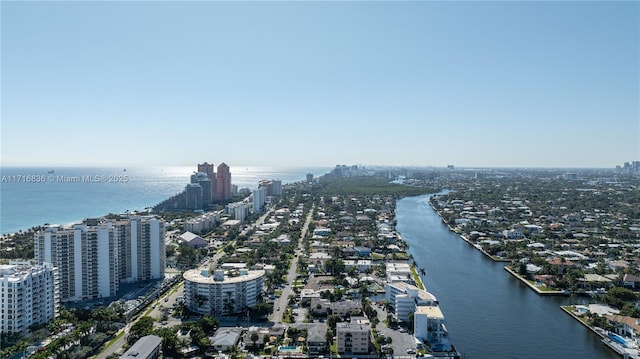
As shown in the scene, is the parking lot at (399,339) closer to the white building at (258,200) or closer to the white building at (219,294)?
the white building at (219,294)

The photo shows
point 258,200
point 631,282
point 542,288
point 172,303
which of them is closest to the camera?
point 172,303

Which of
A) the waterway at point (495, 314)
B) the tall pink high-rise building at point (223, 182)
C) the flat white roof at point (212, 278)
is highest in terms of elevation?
the tall pink high-rise building at point (223, 182)

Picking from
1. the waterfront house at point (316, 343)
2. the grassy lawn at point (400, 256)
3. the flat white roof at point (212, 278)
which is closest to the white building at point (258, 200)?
the grassy lawn at point (400, 256)

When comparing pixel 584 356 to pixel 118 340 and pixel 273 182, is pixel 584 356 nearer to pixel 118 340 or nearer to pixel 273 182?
pixel 118 340

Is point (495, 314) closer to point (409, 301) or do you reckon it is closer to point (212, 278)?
point (409, 301)

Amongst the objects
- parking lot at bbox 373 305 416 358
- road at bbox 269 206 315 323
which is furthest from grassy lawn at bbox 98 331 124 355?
parking lot at bbox 373 305 416 358

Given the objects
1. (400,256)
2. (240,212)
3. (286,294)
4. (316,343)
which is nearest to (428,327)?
(316,343)
